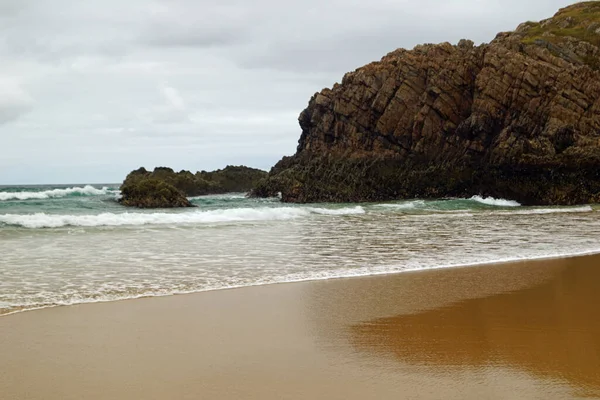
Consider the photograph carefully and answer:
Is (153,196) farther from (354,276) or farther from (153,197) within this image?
(354,276)

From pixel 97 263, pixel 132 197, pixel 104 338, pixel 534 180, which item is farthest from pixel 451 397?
pixel 534 180

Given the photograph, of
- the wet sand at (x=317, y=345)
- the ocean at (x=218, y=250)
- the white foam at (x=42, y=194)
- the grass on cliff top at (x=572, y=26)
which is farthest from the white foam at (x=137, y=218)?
the grass on cliff top at (x=572, y=26)

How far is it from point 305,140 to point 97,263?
34.0m

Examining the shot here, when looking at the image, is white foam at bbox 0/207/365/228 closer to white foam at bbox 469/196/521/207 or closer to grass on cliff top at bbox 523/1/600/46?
white foam at bbox 469/196/521/207

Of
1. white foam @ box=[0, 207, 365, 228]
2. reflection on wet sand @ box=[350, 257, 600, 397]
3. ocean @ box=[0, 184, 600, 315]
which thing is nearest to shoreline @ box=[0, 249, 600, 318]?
ocean @ box=[0, 184, 600, 315]

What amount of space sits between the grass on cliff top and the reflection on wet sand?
36.8 meters

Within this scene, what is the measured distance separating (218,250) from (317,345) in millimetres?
6932

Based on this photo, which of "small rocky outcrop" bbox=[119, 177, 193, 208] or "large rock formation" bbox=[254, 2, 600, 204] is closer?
"small rocky outcrop" bbox=[119, 177, 193, 208]

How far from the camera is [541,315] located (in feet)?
19.5

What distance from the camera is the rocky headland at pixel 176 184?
29781 millimetres

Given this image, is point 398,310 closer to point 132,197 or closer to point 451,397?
point 451,397

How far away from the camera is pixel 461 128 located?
34.6m

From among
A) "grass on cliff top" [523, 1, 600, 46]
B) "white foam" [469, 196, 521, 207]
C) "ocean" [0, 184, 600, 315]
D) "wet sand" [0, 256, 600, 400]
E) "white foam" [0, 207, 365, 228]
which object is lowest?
"wet sand" [0, 256, 600, 400]

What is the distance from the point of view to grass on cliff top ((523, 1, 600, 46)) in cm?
4162
